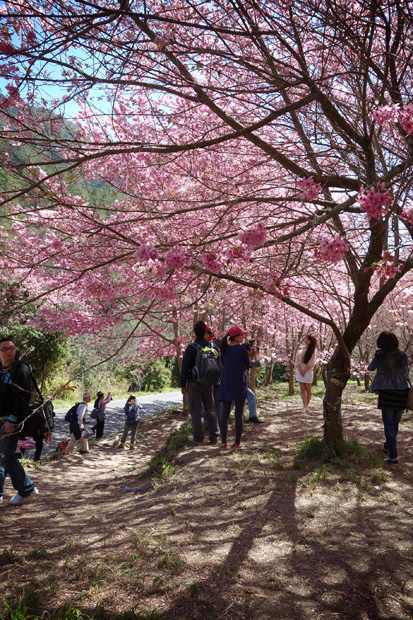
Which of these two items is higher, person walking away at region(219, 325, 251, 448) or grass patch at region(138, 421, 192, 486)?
person walking away at region(219, 325, 251, 448)

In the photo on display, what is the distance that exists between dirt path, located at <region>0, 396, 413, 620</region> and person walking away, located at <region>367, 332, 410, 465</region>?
0.33m

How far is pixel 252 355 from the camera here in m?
6.67

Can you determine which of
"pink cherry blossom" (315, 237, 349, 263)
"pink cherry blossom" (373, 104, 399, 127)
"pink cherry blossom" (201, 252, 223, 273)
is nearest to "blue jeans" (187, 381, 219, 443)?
"pink cherry blossom" (201, 252, 223, 273)

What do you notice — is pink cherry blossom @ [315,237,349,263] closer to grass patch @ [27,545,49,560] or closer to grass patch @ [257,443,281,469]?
grass patch @ [257,443,281,469]

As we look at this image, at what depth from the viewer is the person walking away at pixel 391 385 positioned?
484 centimetres

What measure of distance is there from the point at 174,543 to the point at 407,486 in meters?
2.62

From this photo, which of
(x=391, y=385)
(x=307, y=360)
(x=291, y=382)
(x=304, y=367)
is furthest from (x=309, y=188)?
(x=291, y=382)

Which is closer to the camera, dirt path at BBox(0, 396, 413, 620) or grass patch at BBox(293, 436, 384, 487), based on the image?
dirt path at BBox(0, 396, 413, 620)

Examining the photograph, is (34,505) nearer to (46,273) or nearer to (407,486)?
(407,486)

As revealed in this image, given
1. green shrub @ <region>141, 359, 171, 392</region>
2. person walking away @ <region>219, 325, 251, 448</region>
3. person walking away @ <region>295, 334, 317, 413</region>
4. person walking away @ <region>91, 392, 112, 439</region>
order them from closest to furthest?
1. person walking away @ <region>219, 325, 251, 448</region>
2. person walking away @ <region>295, 334, 317, 413</region>
3. person walking away @ <region>91, 392, 112, 439</region>
4. green shrub @ <region>141, 359, 171, 392</region>

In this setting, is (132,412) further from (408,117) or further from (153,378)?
(153,378)

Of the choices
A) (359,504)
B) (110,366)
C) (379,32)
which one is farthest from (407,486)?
(110,366)

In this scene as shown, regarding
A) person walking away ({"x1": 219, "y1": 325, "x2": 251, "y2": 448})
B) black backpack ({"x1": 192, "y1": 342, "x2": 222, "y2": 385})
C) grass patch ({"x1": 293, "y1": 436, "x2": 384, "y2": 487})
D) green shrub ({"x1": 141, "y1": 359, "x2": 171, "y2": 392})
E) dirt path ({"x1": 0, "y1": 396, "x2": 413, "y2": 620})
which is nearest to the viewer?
dirt path ({"x1": 0, "y1": 396, "x2": 413, "y2": 620})

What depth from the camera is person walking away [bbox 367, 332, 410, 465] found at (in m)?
4.84
